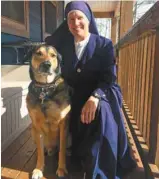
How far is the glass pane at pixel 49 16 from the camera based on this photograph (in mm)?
8683

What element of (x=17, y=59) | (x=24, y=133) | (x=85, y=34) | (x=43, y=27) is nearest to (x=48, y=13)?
(x=43, y=27)

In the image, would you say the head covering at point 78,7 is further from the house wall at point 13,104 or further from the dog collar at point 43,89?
the house wall at point 13,104

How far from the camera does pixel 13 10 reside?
17.7 ft

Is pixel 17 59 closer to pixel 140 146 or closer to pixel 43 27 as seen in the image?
pixel 43 27

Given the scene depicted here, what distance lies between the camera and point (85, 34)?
2412 mm

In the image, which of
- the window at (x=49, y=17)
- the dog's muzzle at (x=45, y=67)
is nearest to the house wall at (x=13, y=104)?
the dog's muzzle at (x=45, y=67)

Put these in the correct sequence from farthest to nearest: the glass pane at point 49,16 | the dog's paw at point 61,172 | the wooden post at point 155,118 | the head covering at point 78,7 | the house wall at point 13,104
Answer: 1. the glass pane at point 49,16
2. the house wall at point 13,104
3. the dog's paw at point 61,172
4. the head covering at point 78,7
5. the wooden post at point 155,118

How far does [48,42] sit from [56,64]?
30 centimetres

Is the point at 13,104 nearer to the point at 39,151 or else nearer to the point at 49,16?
the point at 39,151

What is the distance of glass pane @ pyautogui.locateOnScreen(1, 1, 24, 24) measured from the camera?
4.97 meters

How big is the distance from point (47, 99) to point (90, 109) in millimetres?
384

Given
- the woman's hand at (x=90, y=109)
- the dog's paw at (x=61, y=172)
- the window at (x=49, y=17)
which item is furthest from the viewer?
the window at (x=49, y=17)

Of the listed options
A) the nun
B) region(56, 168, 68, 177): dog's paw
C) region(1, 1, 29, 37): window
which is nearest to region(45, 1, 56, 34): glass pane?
region(1, 1, 29, 37): window

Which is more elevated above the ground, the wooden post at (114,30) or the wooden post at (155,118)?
the wooden post at (114,30)
